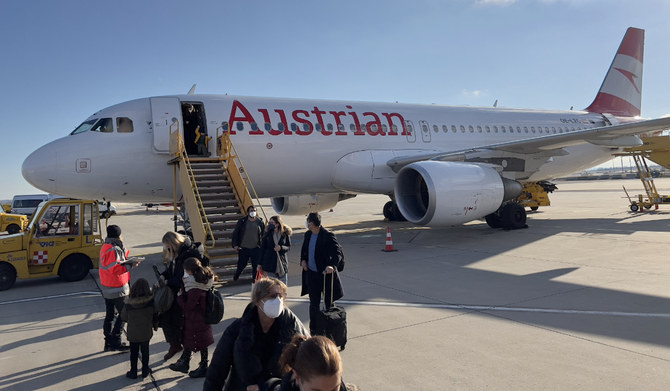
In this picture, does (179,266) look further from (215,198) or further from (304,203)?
(304,203)

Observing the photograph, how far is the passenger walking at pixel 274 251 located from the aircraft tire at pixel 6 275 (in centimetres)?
526

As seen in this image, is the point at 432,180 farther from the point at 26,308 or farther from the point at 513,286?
the point at 26,308

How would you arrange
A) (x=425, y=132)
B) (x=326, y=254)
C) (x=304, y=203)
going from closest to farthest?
(x=326, y=254), (x=425, y=132), (x=304, y=203)

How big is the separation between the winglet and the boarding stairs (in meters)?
16.8

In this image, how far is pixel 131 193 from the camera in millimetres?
10602

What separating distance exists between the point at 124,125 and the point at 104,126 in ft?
1.36

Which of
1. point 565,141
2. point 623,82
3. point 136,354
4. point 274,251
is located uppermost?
point 623,82

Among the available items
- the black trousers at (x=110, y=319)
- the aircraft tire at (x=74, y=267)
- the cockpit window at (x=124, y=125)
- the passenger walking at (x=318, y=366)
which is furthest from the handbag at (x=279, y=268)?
the cockpit window at (x=124, y=125)

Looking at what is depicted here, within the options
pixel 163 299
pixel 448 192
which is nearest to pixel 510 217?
pixel 448 192

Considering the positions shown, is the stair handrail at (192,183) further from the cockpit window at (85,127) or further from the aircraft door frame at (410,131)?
the aircraft door frame at (410,131)

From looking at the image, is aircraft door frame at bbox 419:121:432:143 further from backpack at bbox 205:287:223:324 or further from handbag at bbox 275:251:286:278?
backpack at bbox 205:287:223:324

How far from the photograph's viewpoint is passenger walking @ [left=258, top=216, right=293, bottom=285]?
615cm

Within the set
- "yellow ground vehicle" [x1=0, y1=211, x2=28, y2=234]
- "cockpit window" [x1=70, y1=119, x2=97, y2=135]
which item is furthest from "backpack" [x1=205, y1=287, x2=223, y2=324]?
"yellow ground vehicle" [x1=0, y1=211, x2=28, y2=234]

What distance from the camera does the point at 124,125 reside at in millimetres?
10312
